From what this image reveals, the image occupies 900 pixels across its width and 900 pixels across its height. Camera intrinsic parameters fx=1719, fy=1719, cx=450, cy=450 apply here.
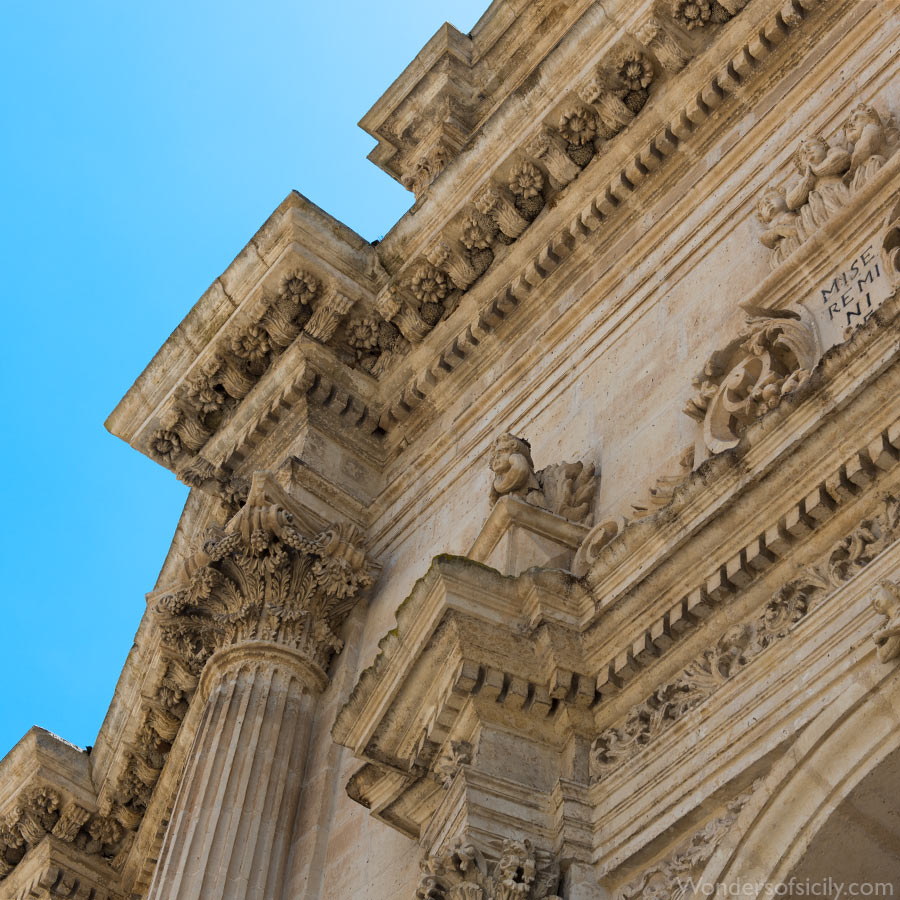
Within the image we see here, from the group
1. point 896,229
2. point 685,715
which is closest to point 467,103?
point 896,229

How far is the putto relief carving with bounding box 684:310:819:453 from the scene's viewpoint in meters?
8.12

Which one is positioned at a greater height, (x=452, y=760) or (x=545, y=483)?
(x=545, y=483)

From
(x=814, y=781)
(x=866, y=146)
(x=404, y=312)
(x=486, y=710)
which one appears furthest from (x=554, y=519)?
(x=404, y=312)

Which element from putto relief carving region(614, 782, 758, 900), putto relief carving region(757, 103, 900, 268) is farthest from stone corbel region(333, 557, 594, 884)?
putto relief carving region(757, 103, 900, 268)

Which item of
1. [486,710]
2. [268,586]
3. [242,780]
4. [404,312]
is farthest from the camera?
[404,312]

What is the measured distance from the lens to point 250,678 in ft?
34.6

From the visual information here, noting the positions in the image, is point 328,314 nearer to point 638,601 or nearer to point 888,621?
point 638,601

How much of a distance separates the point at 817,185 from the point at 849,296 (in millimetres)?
1106

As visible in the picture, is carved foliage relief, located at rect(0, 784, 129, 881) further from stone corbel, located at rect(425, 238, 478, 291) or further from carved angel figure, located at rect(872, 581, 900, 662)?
carved angel figure, located at rect(872, 581, 900, 662)

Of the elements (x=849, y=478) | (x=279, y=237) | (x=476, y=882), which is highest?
(x=279, y=237)

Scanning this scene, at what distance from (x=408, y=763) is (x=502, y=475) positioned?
1782 mm

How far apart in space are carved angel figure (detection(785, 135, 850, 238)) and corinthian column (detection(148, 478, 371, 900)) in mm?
3788

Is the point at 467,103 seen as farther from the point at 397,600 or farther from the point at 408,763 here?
the point at 408,763

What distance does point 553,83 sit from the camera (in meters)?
11.8
